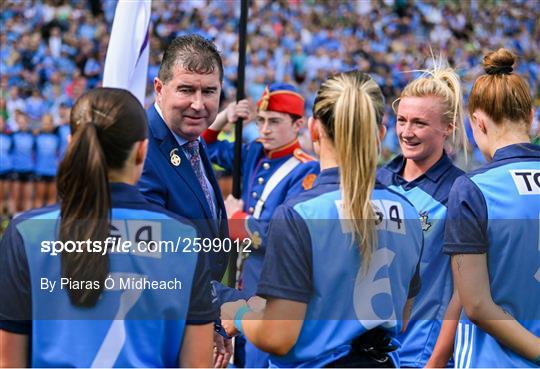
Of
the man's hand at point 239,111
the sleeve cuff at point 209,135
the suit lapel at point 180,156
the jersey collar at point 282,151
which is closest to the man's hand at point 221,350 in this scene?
the suit lapel at point 180,156

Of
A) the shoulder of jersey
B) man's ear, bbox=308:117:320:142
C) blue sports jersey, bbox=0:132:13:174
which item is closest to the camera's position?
man's ear, bbox=308:117:320:142

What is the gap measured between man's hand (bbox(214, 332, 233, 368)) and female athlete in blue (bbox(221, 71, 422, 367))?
73 cm

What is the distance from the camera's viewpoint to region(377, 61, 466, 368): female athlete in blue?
4.51 meters

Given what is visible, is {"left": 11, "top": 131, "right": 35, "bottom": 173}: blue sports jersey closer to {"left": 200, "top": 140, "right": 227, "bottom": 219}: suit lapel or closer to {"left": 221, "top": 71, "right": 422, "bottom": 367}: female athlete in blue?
{"left": 200, "top": 140, "right": 227, "bottom": 219}: suit lapel

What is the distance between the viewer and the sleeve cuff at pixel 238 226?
18.6 ft

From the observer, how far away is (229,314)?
138 inches

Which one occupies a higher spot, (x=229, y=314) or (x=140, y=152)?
(x=140, y=152)

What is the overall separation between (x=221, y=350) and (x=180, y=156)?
2.78 ft

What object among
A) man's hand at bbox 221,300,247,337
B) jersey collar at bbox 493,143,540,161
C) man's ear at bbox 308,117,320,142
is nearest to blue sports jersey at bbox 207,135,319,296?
man's hand at bbox 221,300,247,337

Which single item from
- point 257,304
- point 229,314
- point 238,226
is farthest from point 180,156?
point 238,226

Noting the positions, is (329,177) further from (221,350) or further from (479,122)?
(221,350)

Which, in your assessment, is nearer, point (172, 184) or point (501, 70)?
point (501, 70)

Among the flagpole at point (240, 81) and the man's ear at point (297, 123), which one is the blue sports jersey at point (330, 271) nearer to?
the flagpole at point (240, 81)

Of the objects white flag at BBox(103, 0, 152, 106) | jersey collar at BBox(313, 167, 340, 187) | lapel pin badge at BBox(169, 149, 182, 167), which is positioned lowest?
jersey collar at BBox(313, 167, 340, 187)
